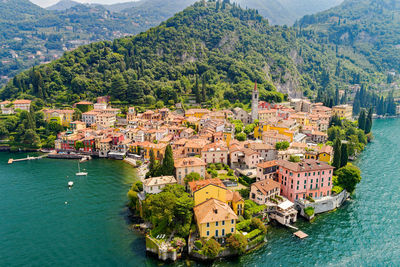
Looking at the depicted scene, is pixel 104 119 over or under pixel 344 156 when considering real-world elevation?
over

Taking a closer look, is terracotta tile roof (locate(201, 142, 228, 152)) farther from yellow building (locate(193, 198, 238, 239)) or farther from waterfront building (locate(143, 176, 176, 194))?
yellow building (locate(193, 198, 238, 239))

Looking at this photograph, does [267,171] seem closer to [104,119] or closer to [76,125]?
[104,119]

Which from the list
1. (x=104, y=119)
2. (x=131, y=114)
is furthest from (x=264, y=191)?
(x=104, y=119)

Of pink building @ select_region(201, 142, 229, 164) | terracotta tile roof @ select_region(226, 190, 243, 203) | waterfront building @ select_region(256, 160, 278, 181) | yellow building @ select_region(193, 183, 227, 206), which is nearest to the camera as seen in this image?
yellow building @ select_region(193, 183, 227, 206)

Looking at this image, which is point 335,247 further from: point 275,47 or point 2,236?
point 275,47

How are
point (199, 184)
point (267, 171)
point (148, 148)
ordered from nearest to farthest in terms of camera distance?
1. point (199, 184)
2. point (267, 171)
3. point (148, 148)

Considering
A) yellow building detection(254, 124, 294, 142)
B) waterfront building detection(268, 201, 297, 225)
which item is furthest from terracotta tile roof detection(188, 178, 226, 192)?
yellow building detection(254, 124, 294, 142)
